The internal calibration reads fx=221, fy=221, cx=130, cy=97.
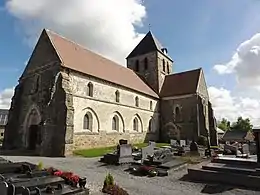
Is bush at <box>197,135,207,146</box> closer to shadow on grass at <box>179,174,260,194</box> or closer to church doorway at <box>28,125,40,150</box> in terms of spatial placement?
shadow on grass at <box>179,174,260,194</box>

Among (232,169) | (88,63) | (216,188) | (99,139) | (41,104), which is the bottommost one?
(216,188)

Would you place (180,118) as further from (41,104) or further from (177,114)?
(41,104)

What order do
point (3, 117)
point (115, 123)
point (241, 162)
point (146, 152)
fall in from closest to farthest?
point (241, 162) < point (146, 152) < point (115, 123) < point (3, 117)

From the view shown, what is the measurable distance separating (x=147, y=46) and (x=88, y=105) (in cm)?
2072

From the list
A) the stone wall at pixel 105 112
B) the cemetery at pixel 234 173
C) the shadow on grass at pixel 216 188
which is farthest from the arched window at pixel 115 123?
the shadow on grass at pixel 216 188

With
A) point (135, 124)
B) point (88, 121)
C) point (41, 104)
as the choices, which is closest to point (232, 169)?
point (88, 121)

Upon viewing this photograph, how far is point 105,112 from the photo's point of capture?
23.4 meters

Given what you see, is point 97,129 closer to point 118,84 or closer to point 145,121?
point 118,84

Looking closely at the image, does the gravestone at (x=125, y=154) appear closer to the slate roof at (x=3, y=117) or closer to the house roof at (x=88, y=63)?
the house roof at (x=88, y=63)

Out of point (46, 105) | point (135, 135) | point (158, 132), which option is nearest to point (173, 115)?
point (158, 132)

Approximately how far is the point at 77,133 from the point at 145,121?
12436mm

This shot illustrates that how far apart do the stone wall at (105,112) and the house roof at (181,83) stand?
4936mm

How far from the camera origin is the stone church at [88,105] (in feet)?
61.9

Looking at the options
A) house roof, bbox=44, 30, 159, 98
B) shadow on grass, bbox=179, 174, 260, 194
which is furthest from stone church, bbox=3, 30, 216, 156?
shadow on grass, bbox=179, 174, 260, 194
